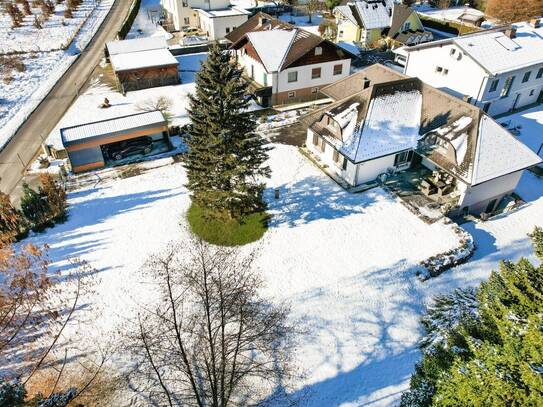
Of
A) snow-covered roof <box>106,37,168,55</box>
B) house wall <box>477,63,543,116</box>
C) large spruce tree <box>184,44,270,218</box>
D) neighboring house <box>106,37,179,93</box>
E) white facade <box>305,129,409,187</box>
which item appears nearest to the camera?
large spruce tree <box>184,44,270,218</box>

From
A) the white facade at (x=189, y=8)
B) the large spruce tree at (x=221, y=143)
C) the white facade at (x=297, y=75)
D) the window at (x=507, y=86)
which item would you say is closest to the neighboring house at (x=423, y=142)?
the large spruce tree at (x=221, y=143)

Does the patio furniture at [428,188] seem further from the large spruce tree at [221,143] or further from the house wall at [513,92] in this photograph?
the house wall at [513,92]

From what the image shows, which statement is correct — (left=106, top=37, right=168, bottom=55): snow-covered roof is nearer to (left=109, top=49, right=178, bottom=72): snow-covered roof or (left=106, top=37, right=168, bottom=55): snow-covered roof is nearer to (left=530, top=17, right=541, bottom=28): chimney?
(left=109, top=49, right=178, bottom=72): snow-covered roof

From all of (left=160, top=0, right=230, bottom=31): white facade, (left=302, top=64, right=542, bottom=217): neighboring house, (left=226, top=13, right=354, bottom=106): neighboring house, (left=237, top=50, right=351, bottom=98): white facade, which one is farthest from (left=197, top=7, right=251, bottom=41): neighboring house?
(left=302, top=64, right=542, bottom=217): neighboring house

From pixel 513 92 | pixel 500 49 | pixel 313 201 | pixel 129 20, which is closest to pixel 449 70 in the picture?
pixel 500 49

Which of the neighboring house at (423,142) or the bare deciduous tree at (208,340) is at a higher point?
the neighboring house at (423,142)

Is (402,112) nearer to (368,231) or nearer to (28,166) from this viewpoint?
(368,231)
